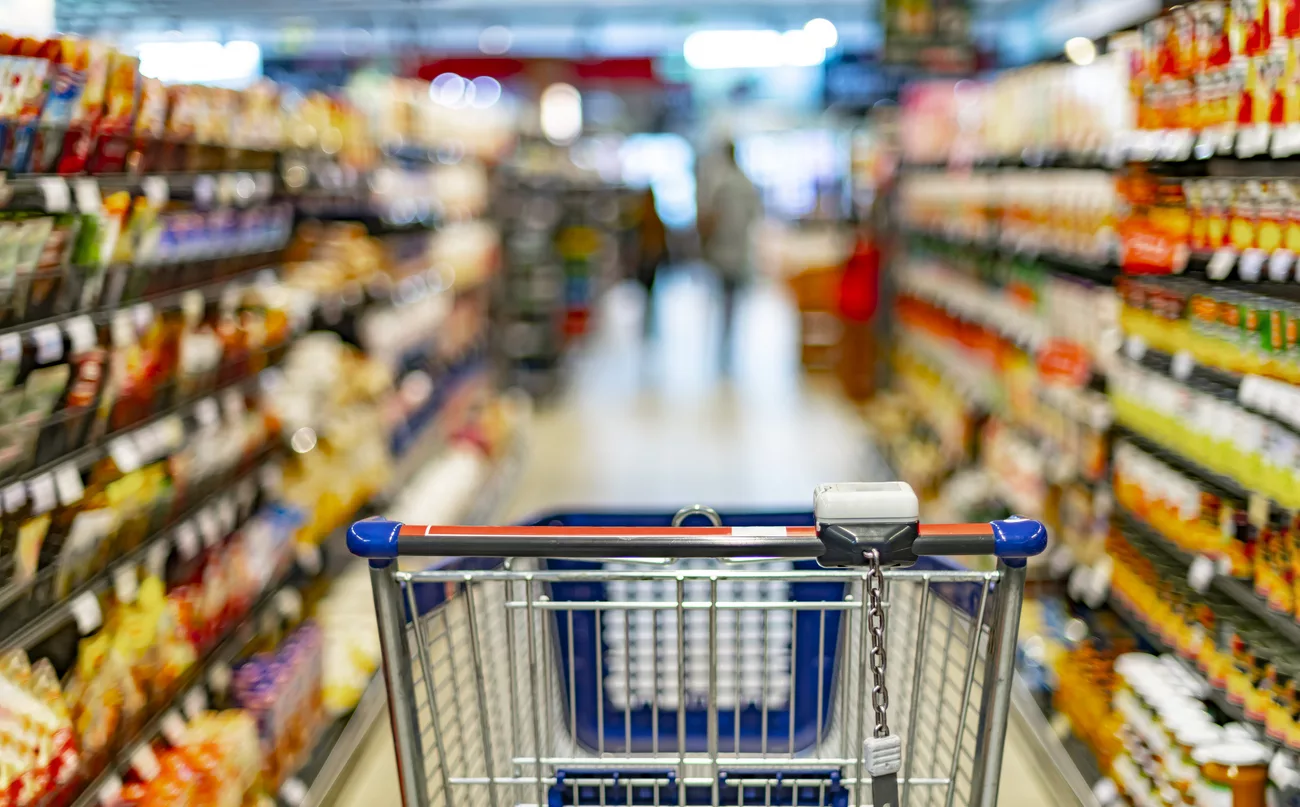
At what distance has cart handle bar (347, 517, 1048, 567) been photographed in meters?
1.66

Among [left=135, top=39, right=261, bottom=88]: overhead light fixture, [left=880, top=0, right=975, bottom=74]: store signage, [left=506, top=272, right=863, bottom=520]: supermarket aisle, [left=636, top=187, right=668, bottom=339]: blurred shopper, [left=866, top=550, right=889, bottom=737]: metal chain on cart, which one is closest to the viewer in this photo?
[left=866, top=550, right=889, bottom=737]: metal chain on cart

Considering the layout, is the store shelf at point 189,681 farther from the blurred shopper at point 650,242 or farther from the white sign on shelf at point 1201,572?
the blurred shopper at point 650,242

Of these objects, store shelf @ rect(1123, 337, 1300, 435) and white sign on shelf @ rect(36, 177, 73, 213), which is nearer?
white sign on shelf @ rect(36, 177, 73, 213)

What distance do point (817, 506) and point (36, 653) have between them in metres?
1.64

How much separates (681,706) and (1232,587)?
157 centimetres

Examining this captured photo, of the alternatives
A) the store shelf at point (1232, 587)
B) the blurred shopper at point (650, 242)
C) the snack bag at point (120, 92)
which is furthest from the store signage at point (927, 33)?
the snack bag at point (120, 92)

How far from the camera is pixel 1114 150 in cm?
327

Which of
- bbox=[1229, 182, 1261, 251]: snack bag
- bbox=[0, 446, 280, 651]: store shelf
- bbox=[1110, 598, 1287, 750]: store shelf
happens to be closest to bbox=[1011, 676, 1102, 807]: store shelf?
bbox=[1110, 598, 1287, 750]: store shelf

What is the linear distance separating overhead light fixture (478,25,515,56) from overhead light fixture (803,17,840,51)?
198 inches

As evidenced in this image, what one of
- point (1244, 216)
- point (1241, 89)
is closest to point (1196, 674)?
point (1244, 216)

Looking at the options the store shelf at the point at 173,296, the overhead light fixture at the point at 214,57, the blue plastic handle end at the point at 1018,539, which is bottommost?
the blue plastic handle end at the point at 1018,539

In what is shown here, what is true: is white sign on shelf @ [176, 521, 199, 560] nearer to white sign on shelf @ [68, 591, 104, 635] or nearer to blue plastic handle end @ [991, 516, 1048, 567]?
white sign on shelf @ [68, 591, 104, 635]

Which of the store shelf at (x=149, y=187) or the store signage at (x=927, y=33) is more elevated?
the store signage at (x=927, y=33)

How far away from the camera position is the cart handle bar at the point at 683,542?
5.44 ft
